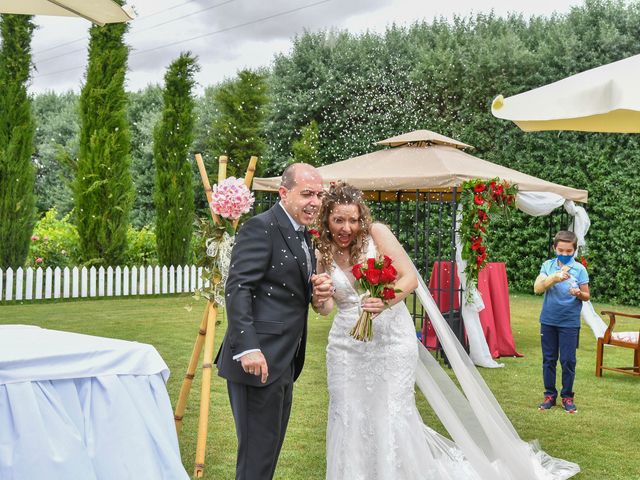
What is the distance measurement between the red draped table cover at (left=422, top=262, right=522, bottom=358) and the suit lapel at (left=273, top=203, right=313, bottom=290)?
6.86 meters

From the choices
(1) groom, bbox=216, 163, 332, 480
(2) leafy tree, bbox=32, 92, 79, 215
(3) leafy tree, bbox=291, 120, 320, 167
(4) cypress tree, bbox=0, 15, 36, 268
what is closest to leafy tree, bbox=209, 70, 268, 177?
(3) leafy tree, bbox=291, 120, 320, 167

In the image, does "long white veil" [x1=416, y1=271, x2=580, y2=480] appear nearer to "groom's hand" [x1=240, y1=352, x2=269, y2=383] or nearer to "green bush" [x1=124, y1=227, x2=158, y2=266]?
"groom's hand" [x1=240, y1=352, x2=269, y2=383]

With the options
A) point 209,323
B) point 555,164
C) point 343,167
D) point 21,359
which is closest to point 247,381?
point 21,359

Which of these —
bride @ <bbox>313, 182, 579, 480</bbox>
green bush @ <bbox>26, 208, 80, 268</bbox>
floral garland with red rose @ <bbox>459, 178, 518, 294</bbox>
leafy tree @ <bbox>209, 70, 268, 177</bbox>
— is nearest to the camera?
bride @ <bbox>313, 182, 579, 480</bbox>

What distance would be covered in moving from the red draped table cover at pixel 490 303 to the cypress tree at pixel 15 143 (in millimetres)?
9959

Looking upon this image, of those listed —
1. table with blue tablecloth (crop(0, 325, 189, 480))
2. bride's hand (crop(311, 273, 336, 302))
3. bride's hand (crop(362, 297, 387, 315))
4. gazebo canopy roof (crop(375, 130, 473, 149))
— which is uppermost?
gazebo canopy roof (crop(375, 130, 473, 149))

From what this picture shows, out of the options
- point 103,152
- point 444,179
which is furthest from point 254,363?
point 103,152

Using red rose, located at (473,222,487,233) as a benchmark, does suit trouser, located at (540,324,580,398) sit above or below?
below

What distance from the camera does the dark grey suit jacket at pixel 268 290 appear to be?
375 cm

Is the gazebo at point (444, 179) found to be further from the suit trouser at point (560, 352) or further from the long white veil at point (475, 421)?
the long white veil at point (475, 421)

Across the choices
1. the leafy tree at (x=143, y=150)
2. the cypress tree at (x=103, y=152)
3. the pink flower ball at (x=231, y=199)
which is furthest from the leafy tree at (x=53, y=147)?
the pink flower ball at (x=231, y=199)

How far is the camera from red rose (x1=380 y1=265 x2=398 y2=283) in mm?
4109

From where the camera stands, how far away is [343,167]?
36.8 feet

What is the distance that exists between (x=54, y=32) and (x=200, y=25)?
932 centimetres
